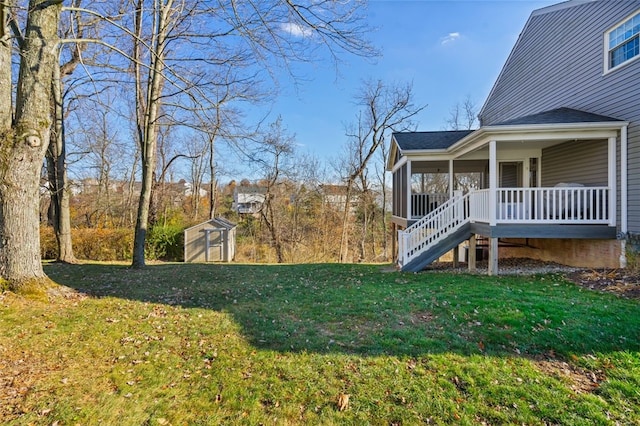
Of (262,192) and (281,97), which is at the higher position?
(281,97)

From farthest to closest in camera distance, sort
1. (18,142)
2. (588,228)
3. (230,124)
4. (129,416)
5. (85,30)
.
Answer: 1. (85,30)
2. (230,124)
3. (588,228)
4. (18,142)
5. (129,416)

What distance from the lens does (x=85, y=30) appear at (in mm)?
9750

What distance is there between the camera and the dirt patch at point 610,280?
556 centimetres

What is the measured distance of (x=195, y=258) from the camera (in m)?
15.1

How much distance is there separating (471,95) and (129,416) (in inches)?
1190

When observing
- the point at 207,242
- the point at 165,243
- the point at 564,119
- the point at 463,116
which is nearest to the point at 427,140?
the point at 564,119

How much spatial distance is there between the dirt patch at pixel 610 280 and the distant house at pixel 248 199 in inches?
640

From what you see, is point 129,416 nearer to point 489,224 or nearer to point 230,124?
point 230,124

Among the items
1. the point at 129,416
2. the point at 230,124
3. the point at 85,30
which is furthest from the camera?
the point at 85,30

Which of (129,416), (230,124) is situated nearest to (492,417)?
(129,416)

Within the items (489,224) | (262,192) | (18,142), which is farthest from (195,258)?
(489,224)

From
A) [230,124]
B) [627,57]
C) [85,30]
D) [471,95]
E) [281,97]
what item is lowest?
[230,124]

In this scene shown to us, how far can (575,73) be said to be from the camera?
9.39 meters

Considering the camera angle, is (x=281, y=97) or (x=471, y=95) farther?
(x=471, y=95)
